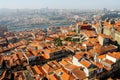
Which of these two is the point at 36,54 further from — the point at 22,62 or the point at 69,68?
the point at 69,68

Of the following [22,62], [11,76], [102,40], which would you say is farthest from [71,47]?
[11,76]

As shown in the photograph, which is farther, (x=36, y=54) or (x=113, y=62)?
(x=36, y=54)

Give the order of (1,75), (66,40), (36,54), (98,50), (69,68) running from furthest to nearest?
(66,40), (36,54), (98,50), (1,75), (69,68)

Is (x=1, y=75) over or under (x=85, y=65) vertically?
under

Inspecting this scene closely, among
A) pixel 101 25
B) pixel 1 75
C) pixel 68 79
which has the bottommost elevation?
pixel 1 75

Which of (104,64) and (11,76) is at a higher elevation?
(104,64)

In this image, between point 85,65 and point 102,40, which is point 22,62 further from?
point 102,40

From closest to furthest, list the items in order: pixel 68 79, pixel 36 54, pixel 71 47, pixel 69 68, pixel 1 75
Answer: pixel 68 79 < pixel 69 68 < pixel 1 75 < pixel 36 54 < pixel 71 47

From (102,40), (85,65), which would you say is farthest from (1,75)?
(102,40)

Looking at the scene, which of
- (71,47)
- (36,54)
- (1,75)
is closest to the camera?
(1,75)
